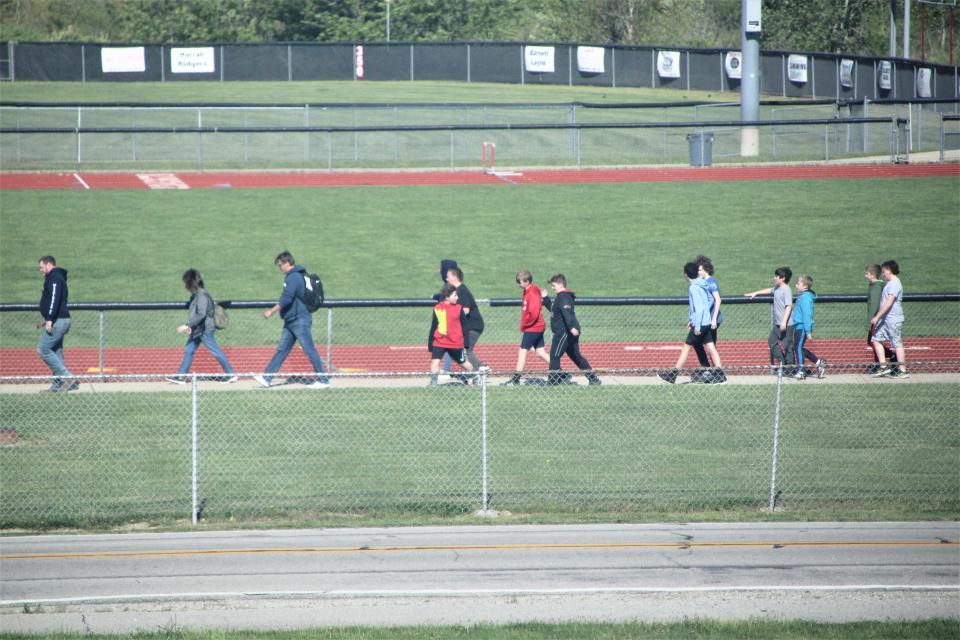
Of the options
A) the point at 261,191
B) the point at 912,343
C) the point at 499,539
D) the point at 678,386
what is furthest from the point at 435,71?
the point at 499,539

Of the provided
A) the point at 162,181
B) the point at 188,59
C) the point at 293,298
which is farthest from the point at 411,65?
the point at 293,298

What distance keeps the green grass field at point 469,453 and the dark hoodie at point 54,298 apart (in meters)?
1.60

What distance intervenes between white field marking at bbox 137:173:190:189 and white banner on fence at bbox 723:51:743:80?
28788mm

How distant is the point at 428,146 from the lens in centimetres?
4234

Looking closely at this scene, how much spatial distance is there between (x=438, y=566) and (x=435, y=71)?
160 feet

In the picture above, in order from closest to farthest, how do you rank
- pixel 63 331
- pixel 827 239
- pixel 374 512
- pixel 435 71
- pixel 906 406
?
pixel 374 512, pixel 906 406, pixel 63 331, pixel 827 239, pixel 435 71

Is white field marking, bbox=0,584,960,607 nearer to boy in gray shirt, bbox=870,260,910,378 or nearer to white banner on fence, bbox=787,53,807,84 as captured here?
boy in gray shirt, bbox=870,260,910,378

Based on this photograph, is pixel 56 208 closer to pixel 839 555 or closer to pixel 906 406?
pixel 906 406

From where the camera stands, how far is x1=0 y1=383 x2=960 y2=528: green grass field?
12.3 meters

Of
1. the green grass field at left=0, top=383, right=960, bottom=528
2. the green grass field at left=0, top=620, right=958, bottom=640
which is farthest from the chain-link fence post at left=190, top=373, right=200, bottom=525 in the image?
the green grass field at left=0, top=620, right=958, bottom=640

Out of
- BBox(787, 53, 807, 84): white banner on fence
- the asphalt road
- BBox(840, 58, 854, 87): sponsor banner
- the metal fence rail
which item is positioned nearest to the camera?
the asphalt road

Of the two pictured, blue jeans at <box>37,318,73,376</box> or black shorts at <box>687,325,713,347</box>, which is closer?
blue jeans at <box>37,318,73,376</box>

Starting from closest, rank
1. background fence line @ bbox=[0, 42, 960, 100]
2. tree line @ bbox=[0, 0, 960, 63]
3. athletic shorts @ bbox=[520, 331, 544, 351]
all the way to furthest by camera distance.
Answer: athletic shorts @ bbox=[520, 331, 544, 351] < background fence line @ bbox=[0, 42, 960, 100] < tree line @ bbox=[0, 0, 960, 63]

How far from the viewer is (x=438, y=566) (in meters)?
10.5
